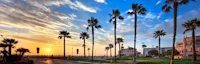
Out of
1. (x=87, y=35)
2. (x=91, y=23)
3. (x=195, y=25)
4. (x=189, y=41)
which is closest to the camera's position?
(x=195, y=25)

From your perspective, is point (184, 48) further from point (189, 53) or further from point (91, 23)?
point (91, 23)

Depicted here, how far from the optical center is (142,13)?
210 feet

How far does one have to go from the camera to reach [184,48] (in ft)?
416

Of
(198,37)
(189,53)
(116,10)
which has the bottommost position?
(189,53)

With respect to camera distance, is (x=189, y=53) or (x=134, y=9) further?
(x=189, y=53)

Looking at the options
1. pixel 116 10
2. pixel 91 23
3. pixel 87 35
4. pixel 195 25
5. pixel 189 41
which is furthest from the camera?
pixel 189 41

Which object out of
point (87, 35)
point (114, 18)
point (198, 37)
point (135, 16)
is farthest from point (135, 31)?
point (198, 37)

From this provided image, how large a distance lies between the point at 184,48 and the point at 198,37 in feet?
36.4

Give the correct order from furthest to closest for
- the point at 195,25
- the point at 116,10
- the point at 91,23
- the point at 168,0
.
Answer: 1. the point at 91,23
2. the point at 116,10
3. the point at 195,25
4. the point at 168,0

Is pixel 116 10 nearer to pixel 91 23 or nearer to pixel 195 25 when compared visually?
pixel 91 23

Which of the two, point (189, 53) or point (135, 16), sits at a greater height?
point (135, 16)

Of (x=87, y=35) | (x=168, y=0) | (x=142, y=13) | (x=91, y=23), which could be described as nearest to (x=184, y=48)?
(x=87, y=35)

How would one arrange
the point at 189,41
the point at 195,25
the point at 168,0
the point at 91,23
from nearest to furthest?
the point at 168,0, the point at 195,25, the point at 91,23, the point at 189,41

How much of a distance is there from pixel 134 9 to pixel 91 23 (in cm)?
2495
